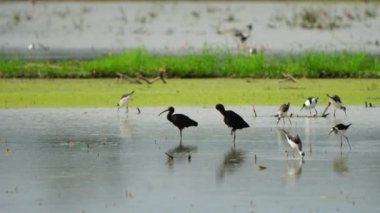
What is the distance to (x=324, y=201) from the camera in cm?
1012

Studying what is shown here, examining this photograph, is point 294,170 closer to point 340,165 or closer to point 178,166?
point 340,165

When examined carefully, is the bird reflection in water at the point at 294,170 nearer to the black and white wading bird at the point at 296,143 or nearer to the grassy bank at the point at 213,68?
the black and white wading bird at the point at 296,143

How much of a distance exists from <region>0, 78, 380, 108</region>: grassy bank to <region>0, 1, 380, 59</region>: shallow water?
4.93 meters

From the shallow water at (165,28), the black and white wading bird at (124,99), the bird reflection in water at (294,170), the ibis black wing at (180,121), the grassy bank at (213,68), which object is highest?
the shallow water at (165,28)

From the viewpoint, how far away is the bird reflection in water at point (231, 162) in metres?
11.8

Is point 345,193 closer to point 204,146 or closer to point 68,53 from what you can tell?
point 204,146

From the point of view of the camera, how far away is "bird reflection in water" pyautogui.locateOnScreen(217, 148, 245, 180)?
11.8m

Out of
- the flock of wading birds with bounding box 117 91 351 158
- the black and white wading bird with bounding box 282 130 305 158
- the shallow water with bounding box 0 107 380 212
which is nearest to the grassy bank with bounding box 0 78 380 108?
the flock of wading birds with bounding box 117 91 351 158

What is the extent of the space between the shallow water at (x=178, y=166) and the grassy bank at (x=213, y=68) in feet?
16.3

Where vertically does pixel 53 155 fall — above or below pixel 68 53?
below

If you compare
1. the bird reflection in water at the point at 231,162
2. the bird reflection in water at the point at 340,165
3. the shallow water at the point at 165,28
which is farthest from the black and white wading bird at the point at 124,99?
the shallow water at the point at 165,28

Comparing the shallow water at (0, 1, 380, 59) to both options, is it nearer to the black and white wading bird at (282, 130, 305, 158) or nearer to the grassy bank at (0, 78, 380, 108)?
the grassy bank at (0, 78, 380, 108)

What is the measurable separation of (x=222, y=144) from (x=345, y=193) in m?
3.50

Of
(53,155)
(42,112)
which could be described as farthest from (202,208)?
(42,112)
